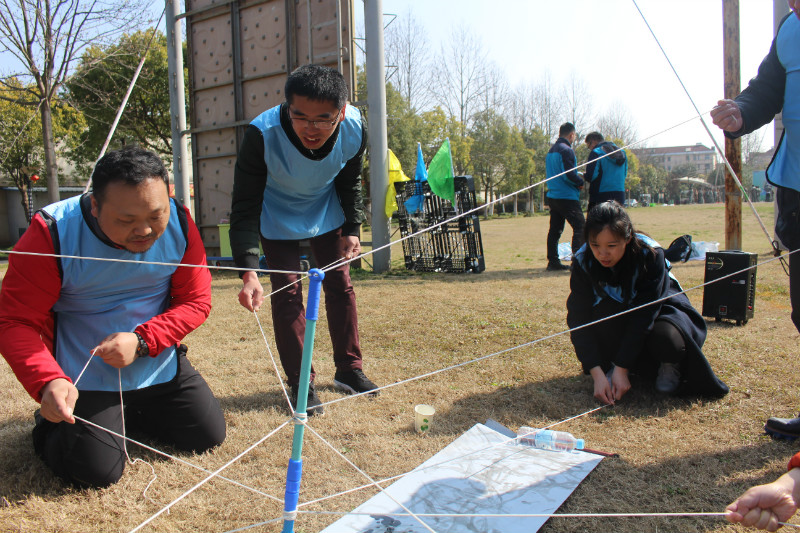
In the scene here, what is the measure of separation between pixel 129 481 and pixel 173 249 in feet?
2.67

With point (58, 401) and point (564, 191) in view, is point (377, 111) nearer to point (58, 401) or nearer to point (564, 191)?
point (564, 191)

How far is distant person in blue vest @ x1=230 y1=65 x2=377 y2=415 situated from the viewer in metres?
2.02

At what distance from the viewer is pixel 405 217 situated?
7.16 metres

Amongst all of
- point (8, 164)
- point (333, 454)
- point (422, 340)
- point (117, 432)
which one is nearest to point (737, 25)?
point (422, 340)

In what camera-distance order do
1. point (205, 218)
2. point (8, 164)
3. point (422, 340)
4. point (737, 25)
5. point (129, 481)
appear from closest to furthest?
point (129, 481) → point (422, 340) → point (737, 25) → point (205, 218) → point (8, 164)

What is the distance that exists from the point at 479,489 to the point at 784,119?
167 centimetres

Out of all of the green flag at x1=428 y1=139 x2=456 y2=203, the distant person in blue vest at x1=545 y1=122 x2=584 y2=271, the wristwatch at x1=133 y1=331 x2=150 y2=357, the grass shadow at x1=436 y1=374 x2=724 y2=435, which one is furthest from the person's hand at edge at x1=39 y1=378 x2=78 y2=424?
the distant person in blue vest at x1=545 y1=122 x2=584 y2=271

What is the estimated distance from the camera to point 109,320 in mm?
1895

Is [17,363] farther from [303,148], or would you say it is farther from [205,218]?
[205,218]

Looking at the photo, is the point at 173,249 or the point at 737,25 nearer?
the point at 173,249

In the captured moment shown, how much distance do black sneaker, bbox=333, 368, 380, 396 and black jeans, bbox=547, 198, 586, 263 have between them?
4045mm

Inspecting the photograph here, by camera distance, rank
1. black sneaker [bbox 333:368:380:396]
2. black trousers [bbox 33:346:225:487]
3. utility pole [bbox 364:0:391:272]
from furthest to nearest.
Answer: utility pole [bbox 364:0:391:272] → black sneaker [bbox 333:368:380:396] → black trousers [bbox 33:346:225:487]


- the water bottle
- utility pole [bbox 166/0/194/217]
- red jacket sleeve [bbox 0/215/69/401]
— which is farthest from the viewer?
utility pole [bbox 166/0/194/217]

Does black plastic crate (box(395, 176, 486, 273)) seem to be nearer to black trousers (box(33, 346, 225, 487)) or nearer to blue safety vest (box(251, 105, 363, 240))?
blue safety vest (box(251, 105, 363, 240))
